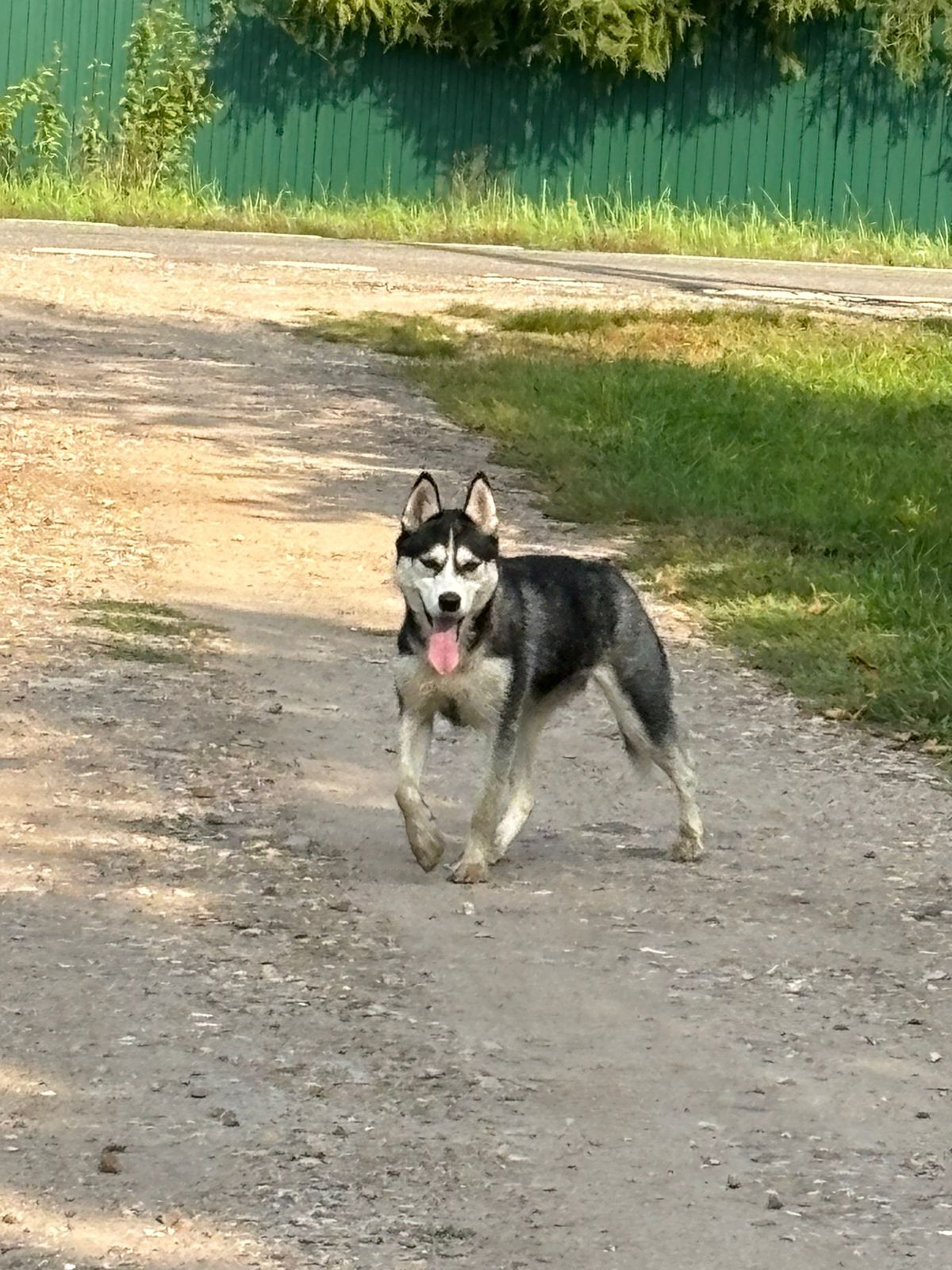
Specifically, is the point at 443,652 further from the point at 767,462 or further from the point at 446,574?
the point at 767,462

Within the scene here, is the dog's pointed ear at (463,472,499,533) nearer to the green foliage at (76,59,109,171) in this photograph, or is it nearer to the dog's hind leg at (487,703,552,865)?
the dog's hind leg at (487,703,552,865)

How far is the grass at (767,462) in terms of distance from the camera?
375 inches

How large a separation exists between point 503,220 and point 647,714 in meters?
17.4

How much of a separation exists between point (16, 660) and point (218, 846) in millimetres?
1960

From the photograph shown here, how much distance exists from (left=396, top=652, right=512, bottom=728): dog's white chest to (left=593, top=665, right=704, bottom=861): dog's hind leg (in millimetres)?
535

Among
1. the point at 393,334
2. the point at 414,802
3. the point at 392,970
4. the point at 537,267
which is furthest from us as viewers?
the point at 537,267

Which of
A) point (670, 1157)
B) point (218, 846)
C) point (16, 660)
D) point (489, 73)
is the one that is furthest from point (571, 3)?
point (670, 1157)

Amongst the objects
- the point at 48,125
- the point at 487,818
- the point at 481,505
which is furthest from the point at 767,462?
the point at 48,125

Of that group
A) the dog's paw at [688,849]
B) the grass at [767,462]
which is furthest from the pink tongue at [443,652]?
the grass at [767,462]

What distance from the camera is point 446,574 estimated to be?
6.49 meters

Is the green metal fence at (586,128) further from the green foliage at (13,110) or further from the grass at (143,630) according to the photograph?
the grass at (143,630)

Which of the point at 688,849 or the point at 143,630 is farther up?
the point at 143,630

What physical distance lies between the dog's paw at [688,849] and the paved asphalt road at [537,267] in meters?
12.3

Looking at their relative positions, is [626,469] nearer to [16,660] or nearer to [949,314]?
[16,660]
